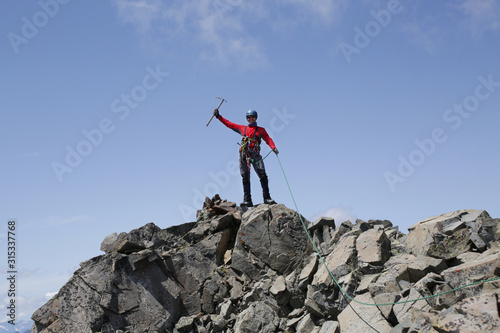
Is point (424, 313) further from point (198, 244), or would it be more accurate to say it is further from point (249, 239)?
point (198, 244)

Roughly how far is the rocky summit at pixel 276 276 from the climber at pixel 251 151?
119 centimetres

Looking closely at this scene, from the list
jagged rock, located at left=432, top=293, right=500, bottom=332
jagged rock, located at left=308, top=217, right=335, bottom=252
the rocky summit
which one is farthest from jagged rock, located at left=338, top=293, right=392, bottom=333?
jagged rock, located at left=308, top=217, right=335, bottom=252

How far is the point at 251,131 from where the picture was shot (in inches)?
743

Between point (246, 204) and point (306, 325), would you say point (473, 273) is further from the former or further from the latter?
point (246, 204)

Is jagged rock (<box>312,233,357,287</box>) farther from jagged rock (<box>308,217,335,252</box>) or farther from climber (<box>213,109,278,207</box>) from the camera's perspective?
climber (<box>213,109,278,207</box>)

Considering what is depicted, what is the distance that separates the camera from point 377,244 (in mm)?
13648

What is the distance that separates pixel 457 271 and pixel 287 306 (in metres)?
5.95

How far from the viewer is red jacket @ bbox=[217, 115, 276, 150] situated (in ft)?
61.7

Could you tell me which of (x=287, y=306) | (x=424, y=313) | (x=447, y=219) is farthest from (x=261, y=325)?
(x=447, y=219)

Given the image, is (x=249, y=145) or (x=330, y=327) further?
(x=249, y=145)

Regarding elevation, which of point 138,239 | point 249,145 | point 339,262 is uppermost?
point 249,145

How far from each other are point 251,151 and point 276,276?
5688 millimetres

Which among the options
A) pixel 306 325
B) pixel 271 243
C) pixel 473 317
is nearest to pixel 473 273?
pixel 473 317

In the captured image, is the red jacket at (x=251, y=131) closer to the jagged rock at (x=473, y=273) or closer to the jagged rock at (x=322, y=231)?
the jagged rock at (x=322, y=231)
